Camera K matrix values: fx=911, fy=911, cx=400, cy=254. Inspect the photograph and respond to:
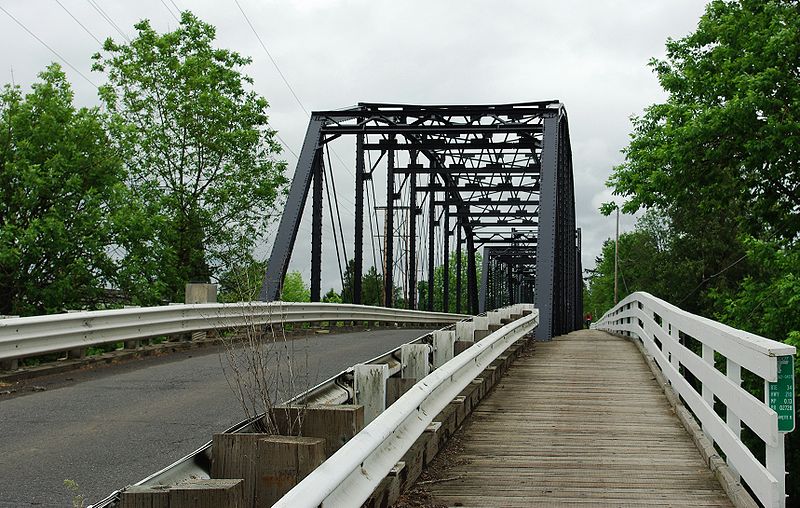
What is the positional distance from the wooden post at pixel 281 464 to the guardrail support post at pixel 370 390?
1804mm

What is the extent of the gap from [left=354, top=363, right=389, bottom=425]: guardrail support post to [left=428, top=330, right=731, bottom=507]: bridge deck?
2.37ft

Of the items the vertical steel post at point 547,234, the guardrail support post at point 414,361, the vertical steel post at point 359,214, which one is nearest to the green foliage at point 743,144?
the vertical steel post at point 547,234

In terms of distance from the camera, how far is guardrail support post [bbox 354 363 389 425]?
19.0ft

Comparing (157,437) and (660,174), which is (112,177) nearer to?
(660,174)

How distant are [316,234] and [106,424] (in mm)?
17668

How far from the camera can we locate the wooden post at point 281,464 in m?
3.94

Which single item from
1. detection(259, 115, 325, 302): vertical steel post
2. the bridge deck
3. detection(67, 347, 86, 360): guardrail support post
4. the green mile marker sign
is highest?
detection(259, 115, 325, 302): vertical steel post

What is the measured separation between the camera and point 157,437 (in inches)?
273

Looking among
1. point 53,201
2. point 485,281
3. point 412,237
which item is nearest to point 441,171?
point 412,237

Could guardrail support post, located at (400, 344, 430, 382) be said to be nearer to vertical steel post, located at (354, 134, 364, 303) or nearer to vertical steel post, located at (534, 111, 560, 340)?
vertical steel post, located at (534, 111, 560, 340)

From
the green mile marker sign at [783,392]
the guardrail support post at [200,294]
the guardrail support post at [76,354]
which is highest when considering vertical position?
the guardrail support post at [200,294]

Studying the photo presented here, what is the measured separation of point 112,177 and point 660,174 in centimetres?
1412

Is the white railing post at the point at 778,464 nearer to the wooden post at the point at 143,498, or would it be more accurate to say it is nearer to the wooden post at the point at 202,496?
the wooden post at the point at 202,496

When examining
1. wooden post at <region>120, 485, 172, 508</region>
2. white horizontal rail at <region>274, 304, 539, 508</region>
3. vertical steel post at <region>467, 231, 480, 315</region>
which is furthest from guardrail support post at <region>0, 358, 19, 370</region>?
vertical steel post at <region>467, 231, 480, 315</region>
